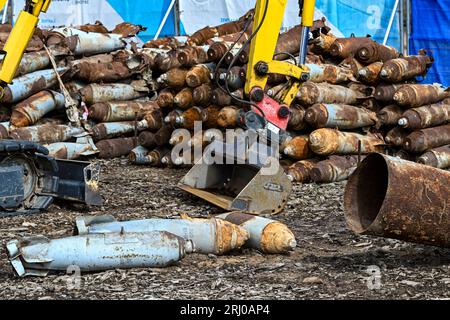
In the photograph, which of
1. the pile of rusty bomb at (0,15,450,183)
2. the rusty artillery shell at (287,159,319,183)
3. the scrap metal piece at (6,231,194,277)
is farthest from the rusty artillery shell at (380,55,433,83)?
the scrap metal piece at (6,231,194,277)

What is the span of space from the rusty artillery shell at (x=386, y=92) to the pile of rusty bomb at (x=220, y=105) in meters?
0.01

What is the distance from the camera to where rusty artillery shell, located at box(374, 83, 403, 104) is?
11453 millimetres

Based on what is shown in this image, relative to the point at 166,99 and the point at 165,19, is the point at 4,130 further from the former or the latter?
the point at 165,19

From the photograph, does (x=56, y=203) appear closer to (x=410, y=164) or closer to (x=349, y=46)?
(x=410, y=164)

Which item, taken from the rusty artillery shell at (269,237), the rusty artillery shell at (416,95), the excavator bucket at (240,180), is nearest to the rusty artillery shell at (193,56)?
the excavator bucket at (240,180)

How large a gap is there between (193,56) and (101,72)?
78.6 inches

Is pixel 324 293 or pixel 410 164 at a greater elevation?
pixel 410 164

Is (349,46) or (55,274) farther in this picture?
(349,46)

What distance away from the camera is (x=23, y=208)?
27.6 ft

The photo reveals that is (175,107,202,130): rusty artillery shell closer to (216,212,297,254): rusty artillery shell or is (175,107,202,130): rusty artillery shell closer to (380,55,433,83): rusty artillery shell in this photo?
(380,55,433,83): rusty artillery shell

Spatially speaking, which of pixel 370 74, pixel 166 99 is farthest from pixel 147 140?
pixel 370 74

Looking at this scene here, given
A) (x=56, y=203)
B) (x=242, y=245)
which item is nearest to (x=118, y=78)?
(x=56, y=203)

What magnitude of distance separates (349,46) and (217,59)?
6.68ft

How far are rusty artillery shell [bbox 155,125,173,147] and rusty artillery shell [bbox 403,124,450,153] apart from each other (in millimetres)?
3049
